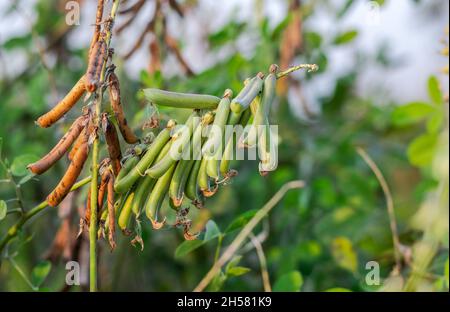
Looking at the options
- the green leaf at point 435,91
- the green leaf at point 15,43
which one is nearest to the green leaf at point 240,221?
the green leaf at point 435,91

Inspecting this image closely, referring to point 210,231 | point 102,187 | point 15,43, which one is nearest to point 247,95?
point 102,187

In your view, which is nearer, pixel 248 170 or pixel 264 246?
pixel 264 246

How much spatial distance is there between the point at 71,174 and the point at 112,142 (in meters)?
0.08

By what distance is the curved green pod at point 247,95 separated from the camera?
3.34 ft

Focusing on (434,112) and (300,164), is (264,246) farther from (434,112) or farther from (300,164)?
(434,112)

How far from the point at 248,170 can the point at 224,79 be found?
0.78 meters

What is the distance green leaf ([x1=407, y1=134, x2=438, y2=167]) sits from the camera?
1921 millimetres

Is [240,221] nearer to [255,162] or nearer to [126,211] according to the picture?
[126,211]

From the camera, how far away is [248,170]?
2686 millimetres

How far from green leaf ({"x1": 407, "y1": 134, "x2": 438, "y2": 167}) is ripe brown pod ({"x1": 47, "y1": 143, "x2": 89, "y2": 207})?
1.13 metres

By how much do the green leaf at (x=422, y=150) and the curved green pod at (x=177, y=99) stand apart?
101 cm

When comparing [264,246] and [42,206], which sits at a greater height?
[42,206]
